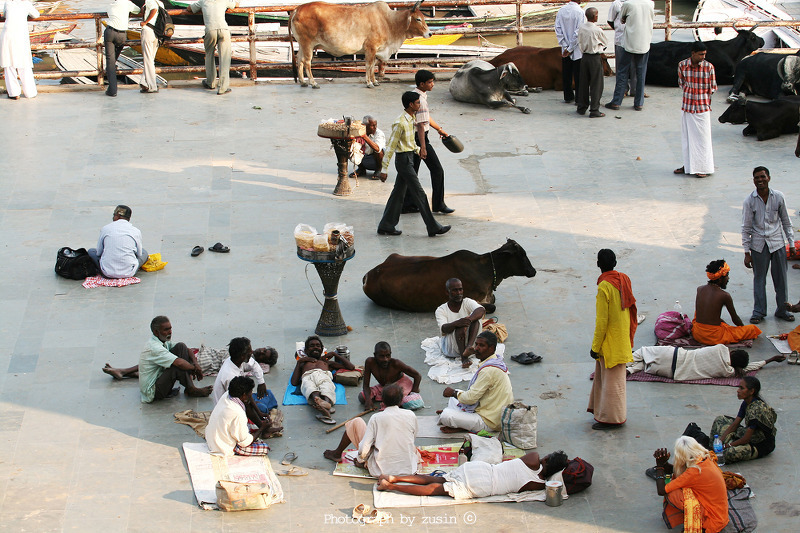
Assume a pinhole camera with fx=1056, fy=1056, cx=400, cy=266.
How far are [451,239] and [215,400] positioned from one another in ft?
14.5

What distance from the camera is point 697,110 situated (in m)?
13.7

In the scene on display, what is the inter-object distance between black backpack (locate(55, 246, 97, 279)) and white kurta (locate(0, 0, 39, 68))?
6341mm

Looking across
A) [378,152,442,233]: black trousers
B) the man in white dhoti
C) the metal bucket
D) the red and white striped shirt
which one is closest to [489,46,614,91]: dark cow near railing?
the red and white striped shirt

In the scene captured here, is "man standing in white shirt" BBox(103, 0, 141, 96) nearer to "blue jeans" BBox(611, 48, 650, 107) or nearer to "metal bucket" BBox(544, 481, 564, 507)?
"blue jeans" BBox(611, 48, 650, 107)

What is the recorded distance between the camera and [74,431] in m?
8.82

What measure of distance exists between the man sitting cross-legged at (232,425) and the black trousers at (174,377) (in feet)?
2.92

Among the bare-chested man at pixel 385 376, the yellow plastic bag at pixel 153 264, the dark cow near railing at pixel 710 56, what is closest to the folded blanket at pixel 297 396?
the bare-chested man at pixel 385 376

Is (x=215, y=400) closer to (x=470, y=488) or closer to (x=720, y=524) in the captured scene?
(x=470, y=488)

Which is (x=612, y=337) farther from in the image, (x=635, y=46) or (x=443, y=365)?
(x=635, y=46)

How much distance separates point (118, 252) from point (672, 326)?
578cm

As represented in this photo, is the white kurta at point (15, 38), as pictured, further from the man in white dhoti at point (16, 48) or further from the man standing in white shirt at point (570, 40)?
the man standing in white shirt at point (570, 40)

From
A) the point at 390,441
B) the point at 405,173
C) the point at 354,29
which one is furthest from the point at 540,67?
the point at 390,441

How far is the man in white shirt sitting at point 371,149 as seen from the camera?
1365 cm

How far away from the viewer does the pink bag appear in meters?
10.1
